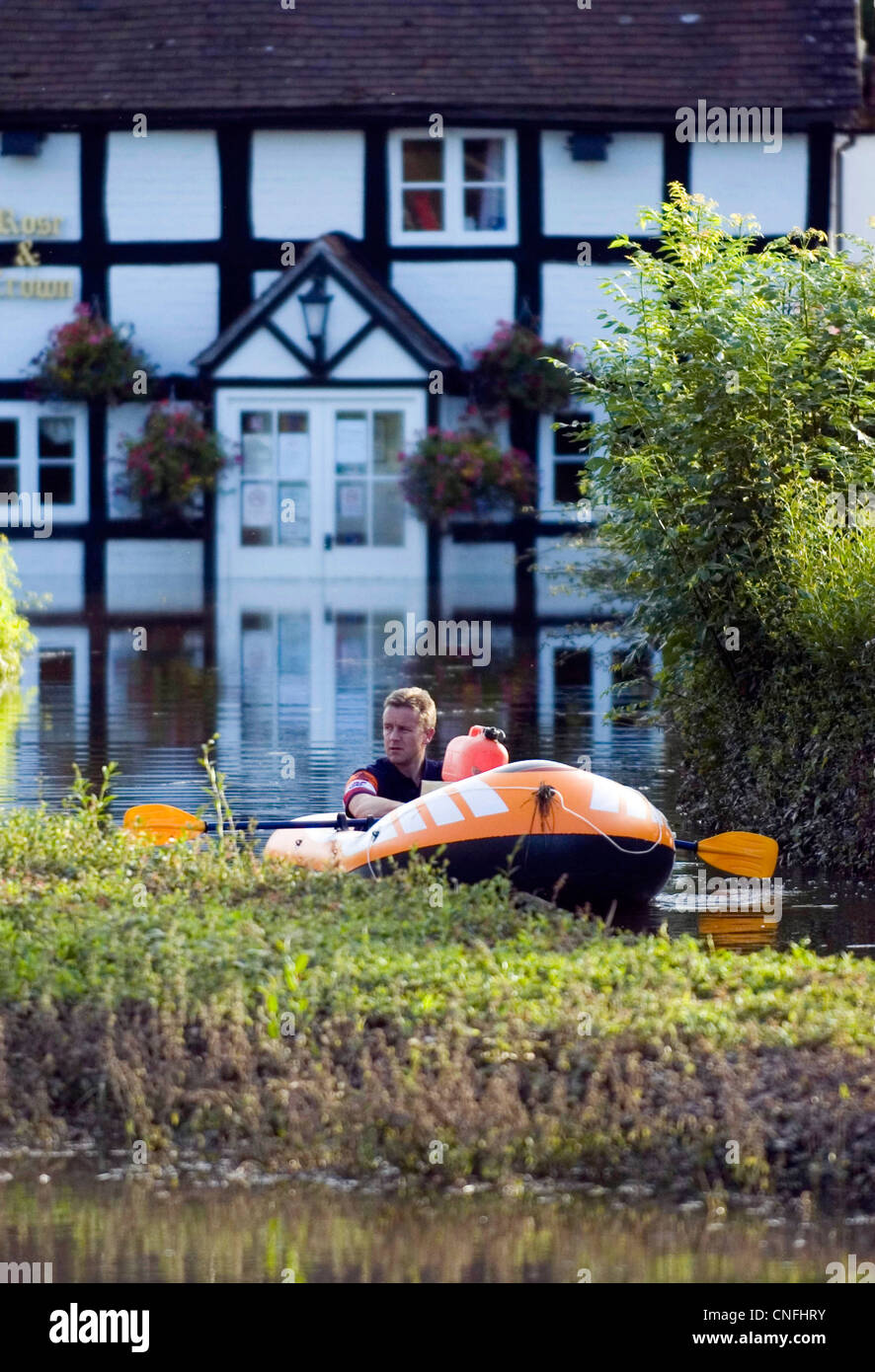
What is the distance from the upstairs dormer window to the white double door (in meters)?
2.56

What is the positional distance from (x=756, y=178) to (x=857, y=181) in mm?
1958

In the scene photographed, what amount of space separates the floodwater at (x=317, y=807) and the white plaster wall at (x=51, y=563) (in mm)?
3825

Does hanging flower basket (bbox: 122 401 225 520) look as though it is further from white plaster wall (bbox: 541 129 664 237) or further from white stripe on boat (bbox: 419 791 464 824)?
white stripe on boat (bbox: 419 791 464 824)

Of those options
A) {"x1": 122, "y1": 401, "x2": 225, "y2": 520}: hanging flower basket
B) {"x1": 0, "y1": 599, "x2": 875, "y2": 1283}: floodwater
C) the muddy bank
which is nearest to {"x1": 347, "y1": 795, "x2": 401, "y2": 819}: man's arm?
{"x1": 0, "y1": 599, "x2": 875, "y2": 1283}: floodwater

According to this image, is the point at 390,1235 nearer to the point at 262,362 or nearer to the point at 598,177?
the point at 262,362

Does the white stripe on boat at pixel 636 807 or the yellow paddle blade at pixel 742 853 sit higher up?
the white stripe on boat at pixel 636 807

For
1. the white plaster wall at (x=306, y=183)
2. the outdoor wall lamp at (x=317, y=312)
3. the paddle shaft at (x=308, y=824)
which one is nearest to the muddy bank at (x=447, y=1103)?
the paddle shaft at (x=308, y=824)

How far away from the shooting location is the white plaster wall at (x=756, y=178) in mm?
29672

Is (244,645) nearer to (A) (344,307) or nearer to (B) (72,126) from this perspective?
(A) (344,307)

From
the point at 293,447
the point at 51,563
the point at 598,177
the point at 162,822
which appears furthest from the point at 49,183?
the point at 162,822

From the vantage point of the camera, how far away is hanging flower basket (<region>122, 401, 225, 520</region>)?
94.9 ft

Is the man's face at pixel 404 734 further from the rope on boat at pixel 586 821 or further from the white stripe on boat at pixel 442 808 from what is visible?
the rope on boat at pixel 586 821

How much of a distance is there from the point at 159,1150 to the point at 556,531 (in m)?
24.4

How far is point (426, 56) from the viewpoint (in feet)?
97.7
